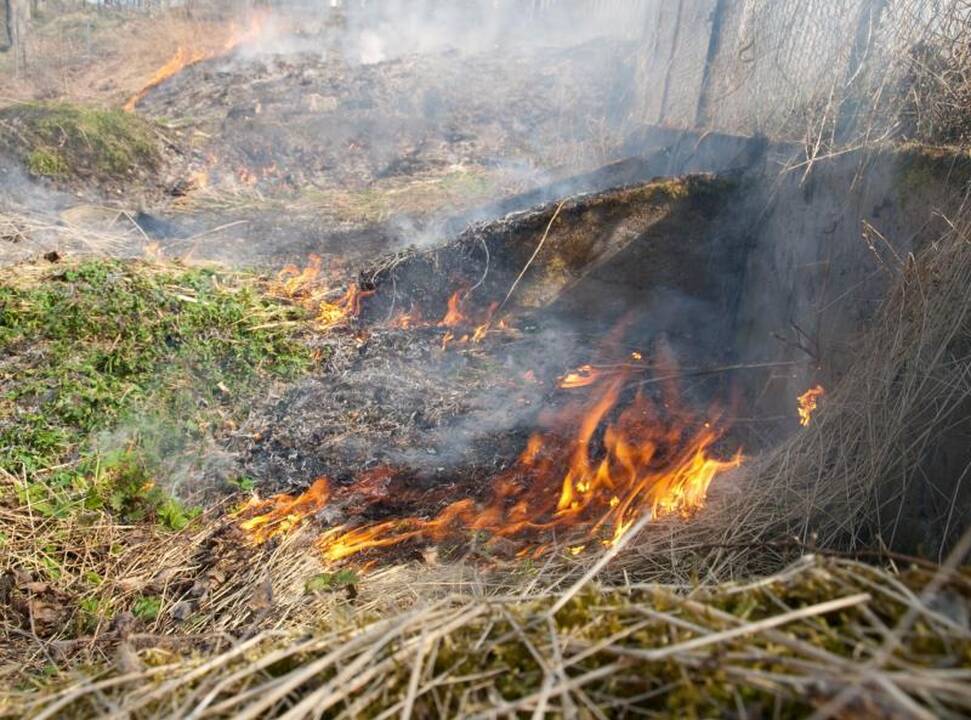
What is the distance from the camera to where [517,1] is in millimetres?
A: 26781

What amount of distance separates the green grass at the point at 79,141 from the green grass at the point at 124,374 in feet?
17.0

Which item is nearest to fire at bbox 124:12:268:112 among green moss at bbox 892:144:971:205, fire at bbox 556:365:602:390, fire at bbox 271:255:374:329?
fire at bbox 271:255:374:329

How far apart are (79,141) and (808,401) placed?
11.5 metres

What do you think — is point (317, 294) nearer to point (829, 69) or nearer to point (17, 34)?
point (829, 69)

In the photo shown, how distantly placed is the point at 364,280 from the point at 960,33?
5343 millimetres

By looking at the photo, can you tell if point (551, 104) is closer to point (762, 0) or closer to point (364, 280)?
point (762, 0)

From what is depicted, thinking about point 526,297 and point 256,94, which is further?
point 256,94

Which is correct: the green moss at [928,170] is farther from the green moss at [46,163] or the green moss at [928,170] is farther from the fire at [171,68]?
the fire at [171,68]

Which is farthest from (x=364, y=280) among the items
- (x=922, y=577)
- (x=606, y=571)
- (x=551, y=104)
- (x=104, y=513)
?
(x=551, y=104)

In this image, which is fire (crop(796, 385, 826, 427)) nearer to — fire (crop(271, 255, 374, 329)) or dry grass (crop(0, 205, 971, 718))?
dry grass (crop(0, 205, 971, 718))

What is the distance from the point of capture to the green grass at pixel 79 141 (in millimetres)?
10930

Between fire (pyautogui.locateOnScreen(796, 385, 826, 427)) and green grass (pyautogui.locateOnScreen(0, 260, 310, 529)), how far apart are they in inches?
161

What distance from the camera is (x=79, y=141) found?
37.2ft

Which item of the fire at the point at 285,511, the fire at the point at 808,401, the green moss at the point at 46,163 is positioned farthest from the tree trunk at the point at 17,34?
the fire at the point at 808,401
